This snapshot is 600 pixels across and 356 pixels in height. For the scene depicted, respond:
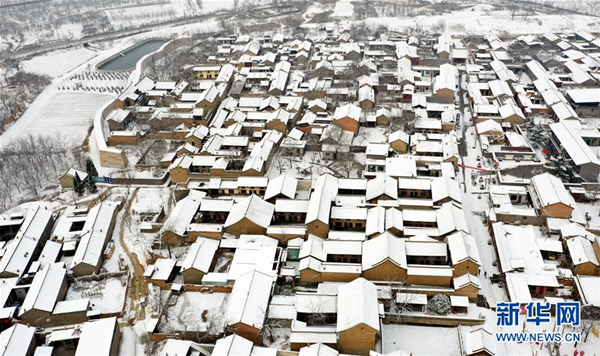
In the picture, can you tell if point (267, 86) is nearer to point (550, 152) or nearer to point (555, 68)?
point (550, 152)

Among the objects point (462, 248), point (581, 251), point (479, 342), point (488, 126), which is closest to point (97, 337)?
point (479, 342)

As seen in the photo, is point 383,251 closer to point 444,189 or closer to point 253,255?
point 253,255

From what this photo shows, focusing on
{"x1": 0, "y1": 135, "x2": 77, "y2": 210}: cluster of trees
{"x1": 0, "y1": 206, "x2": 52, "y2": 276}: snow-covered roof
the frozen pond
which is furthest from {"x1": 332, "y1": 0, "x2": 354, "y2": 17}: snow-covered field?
{"x1": 0, "y1": 206, "x2": 52, "y2": 276}: snow-covered roof

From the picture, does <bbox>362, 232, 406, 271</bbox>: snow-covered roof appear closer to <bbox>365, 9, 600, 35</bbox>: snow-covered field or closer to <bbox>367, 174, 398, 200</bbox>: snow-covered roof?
<bbox>367, 174, 398, 200</bbox>: snow-covered roof

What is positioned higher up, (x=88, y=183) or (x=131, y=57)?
(x=131, y=57)

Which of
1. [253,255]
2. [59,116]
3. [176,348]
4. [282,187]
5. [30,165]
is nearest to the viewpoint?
[176,348]

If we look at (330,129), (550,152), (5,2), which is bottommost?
(550,152)

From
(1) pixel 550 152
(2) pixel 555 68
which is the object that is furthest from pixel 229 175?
(2) pixel 555 68

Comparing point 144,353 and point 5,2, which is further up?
Answer: point 5,2
